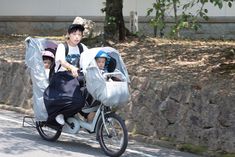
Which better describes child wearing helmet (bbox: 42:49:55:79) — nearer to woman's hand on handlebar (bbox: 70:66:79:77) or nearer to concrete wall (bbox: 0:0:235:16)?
woman's hand on handlebar (bbox: 70:66:79:77)

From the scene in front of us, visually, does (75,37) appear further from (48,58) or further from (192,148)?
(192,148)

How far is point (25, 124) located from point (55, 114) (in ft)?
6.90

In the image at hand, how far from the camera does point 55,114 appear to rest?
904 cm

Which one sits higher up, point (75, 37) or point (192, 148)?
point (75, 37)

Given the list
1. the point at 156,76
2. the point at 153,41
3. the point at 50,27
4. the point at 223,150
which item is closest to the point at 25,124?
the point at 156,76

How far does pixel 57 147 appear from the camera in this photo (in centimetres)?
905

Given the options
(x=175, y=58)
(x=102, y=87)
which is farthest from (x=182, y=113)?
(x=175, y=58)

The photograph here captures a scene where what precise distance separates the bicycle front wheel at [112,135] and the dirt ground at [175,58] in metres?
2.22

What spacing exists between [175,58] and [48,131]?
12.2ft

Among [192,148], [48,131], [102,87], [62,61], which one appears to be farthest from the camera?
[48,131]

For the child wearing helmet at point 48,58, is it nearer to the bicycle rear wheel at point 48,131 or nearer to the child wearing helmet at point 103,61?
the bicycle rear wheel at point 48,131

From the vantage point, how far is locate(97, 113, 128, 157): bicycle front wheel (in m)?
8.35

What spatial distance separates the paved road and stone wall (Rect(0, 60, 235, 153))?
0.44 metres

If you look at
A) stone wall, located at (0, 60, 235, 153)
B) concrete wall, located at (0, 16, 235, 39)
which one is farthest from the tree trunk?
stone wall, located at (0, 60, 235, 153)
